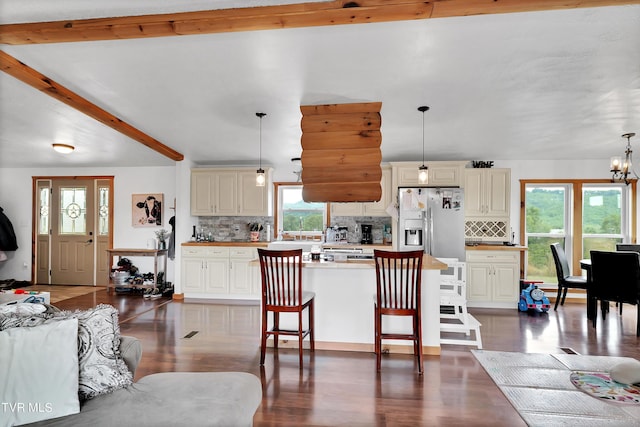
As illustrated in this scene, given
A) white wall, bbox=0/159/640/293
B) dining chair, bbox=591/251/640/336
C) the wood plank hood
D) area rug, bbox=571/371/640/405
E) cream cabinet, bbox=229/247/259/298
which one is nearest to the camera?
area rug, bbox=571/371/640/405

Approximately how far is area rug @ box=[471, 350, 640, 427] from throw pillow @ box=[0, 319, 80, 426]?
2.59m

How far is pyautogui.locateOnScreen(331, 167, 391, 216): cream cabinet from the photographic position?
17.2 feet

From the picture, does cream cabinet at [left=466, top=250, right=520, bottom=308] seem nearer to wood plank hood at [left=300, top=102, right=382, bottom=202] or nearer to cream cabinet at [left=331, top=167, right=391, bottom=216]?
cream cabinet at [left=331, top=167, right=391, bottom=216]

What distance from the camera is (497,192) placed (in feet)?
16.5

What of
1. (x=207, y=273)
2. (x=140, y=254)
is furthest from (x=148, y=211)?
(x=207, y=273)

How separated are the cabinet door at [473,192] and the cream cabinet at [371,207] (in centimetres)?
122

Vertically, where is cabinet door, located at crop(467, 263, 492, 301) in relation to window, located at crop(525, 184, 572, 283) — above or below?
below

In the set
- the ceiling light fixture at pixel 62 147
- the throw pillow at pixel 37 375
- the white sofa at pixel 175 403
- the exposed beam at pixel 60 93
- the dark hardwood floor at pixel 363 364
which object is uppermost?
the exposed beam at pixel 60 93

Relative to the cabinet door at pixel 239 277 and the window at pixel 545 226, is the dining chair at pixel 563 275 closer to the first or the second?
the window at pixel 545 226

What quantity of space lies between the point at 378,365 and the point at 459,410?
0.72 m

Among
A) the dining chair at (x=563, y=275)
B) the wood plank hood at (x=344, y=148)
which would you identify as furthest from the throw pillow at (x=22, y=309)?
the dining chair at (x=563, y=275)

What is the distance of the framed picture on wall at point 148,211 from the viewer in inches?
240

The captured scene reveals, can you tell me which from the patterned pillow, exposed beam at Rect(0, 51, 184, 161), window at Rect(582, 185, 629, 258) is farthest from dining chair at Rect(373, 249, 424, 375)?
window at Rect(582, 185, 629, 258)

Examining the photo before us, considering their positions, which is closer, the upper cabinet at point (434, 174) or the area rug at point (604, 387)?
the area rug at point (604, 387)
